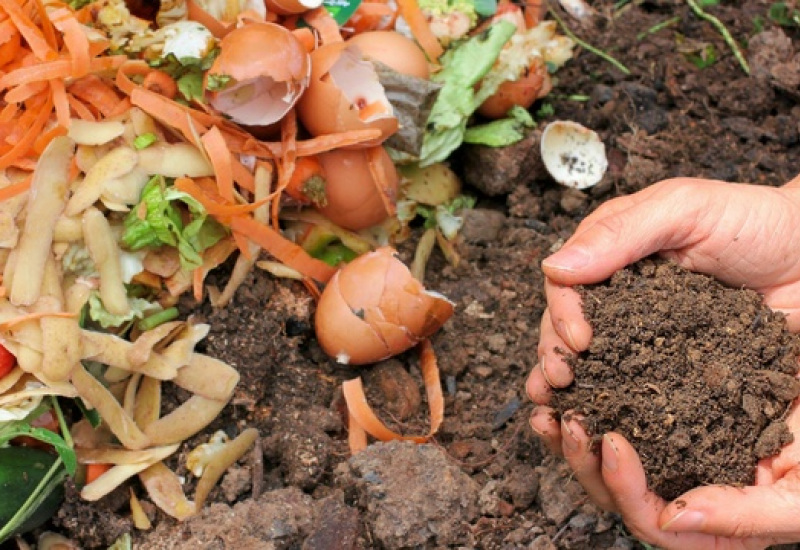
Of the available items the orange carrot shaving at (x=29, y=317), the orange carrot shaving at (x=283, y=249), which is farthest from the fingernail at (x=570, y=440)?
the orange carrot shaving at (x=29, y=317)

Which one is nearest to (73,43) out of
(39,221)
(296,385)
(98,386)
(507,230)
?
(39,221)

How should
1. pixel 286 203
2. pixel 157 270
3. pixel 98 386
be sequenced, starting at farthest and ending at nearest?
pixel 286 203 → pixel 157 270 → pixel 98 386

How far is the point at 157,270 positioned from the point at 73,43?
492mm

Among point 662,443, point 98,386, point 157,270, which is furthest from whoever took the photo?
point 157,270

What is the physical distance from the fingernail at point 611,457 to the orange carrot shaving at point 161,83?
Answer: 47.2 inches

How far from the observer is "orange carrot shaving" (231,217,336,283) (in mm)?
2129

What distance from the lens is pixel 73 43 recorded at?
2.03 metres

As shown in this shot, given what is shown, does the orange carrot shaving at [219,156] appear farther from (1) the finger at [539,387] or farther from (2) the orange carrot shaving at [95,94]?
(1) the finger at [539,387]

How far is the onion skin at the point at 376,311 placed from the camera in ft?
6.82

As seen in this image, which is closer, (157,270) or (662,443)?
(662,443)

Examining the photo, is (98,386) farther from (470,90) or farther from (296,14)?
(470,90)

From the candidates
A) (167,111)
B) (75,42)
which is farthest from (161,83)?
(75,42)

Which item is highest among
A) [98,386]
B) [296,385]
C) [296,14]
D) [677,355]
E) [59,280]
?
[296,14]

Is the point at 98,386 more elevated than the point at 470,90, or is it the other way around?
the point at 470,90
